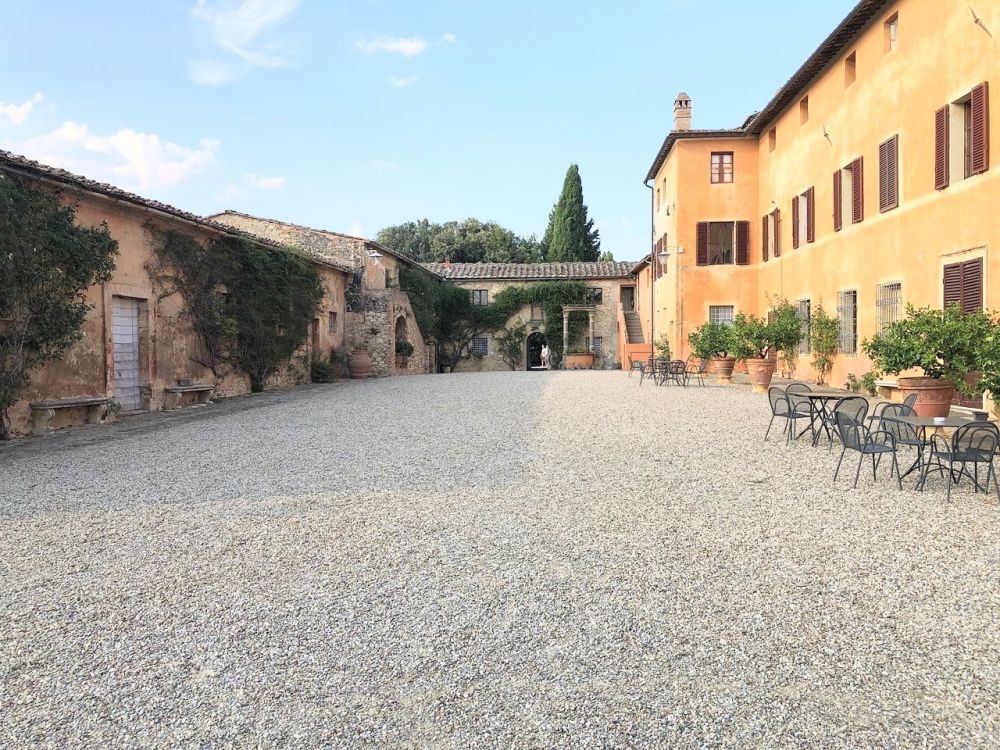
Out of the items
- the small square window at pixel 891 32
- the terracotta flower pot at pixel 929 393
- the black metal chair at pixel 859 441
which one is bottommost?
the black metal chair at pixel 859 441

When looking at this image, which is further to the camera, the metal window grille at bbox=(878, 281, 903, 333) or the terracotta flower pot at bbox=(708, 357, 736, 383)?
the terracotta flower pot at bbox=(708, 357, 736, 383)

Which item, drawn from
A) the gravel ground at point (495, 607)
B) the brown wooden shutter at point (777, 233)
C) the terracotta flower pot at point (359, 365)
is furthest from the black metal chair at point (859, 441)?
the terracotta flower pot at point (359, 365)

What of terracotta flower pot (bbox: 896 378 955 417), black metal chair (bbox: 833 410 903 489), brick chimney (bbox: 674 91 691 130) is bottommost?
black metal chair (bbox: 833 410 903 489)

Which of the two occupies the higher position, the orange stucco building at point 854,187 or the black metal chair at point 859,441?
the orange stucco building at point 854,187

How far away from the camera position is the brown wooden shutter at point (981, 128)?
10.1 meters

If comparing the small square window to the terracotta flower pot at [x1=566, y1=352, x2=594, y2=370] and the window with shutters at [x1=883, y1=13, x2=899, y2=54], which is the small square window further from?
the terracotta flower pot at [x1=566, y1=352, x2=594, y2=370]

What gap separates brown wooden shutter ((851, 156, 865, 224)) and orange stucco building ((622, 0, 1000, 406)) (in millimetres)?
34

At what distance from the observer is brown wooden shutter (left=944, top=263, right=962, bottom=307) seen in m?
10.8

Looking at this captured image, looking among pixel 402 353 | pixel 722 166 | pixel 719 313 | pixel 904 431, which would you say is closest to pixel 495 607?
pixel 904 431

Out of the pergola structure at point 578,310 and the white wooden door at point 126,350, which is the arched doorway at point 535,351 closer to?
the pergola structure at point 578,310

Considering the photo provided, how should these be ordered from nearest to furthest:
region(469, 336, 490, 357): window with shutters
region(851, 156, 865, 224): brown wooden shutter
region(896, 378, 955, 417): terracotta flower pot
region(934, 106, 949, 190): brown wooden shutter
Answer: region(896, 378, 955, 417): terracotta flower pot → region(934, 106, 949, 190): brown wooden shutter → region(851, 156, 865, 224): brown wooden shutter → region(469, 336, 490, 357): window with shutters

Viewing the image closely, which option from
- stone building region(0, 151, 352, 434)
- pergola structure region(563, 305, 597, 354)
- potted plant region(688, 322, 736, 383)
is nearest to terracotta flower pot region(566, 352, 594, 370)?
pergola structure region(563, 305, 597, 354)

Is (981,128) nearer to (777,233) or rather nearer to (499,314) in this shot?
(777,233)

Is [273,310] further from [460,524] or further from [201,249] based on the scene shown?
[460,524]
